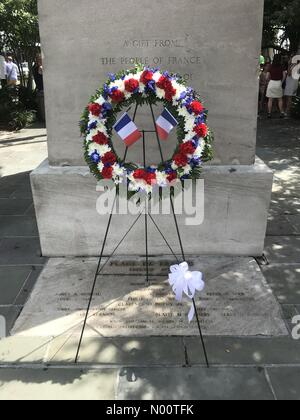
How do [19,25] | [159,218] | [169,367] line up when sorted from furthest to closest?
[19,25], [159,218], [169,367]

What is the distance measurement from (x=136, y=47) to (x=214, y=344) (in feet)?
9.75

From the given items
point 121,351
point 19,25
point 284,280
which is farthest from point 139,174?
point 19,25

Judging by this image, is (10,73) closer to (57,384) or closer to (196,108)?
(196,108)

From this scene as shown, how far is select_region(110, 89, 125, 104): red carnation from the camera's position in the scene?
3.74 metres

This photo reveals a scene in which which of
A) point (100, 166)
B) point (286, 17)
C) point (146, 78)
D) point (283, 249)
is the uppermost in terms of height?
point (286, 17)

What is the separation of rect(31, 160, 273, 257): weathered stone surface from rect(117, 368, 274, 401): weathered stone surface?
1910 millimetres

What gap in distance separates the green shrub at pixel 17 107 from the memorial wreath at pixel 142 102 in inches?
386

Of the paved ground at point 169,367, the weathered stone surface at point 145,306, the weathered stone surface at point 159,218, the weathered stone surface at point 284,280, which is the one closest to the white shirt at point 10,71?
the weathered stone surface at point 159,218

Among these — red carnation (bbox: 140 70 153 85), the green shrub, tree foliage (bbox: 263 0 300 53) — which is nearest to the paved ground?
red carnation (bbox: 140 70 153 85)

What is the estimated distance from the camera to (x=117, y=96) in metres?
3.75

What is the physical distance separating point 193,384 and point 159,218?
2147 mm

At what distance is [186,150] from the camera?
12.5ft

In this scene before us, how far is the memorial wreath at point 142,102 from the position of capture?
3.74 m
